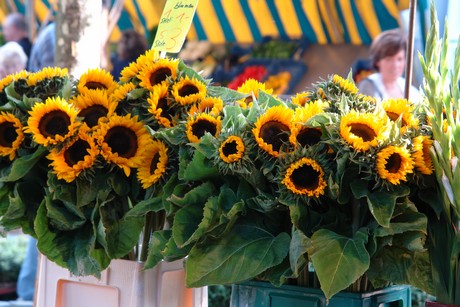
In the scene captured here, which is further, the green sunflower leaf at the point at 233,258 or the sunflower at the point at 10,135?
the sunflower at the point at 10,135

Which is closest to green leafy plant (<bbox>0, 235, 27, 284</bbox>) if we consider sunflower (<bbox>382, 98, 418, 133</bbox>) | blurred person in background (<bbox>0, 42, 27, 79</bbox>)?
blurred person in background (<bbox>0, 42, 27, 79</bbox>)

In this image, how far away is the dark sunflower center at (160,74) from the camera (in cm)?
186

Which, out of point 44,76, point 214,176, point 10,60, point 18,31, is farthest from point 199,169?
point 18,31

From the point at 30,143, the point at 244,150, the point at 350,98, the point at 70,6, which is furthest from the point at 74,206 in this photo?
the point at 70,6

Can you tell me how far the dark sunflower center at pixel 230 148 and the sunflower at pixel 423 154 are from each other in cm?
34

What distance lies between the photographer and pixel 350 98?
5.53 feet

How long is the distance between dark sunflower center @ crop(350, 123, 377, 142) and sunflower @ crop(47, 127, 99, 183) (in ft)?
2.01

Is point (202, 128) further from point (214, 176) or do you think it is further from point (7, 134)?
point (7, 134)

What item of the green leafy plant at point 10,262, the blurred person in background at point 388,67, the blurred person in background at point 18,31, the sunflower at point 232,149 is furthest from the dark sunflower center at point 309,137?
the blurred person in background at point 18,31

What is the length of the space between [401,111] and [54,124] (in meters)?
0.78

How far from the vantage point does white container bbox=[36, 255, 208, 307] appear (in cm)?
182

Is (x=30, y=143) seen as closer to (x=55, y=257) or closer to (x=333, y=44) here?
(x=55, y=257)

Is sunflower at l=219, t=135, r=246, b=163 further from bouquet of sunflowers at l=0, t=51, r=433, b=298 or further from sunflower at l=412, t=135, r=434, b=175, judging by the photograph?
sunflower at l=412, t=135, r=434, b=175

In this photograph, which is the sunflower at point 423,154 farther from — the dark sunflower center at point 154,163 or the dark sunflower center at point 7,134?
the dark sunflower center at point 7,134
